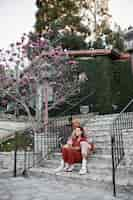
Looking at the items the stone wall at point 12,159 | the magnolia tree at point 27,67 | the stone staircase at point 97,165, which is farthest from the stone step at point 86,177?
the magnolia tree at point 27,67

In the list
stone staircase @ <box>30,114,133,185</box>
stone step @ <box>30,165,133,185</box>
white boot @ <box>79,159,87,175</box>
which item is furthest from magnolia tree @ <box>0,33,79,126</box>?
white boot @ <box>79,159,87,175</box>

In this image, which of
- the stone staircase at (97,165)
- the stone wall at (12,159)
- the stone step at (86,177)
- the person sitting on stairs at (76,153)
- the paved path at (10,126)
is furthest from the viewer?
the paved path at (10,126)

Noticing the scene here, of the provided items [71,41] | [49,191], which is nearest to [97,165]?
[49,191]

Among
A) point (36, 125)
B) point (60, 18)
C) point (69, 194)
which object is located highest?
point (60, 18)

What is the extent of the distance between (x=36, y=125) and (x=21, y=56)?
2.77 m

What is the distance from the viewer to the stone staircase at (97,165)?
18.2 feet

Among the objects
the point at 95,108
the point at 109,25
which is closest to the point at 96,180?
the point at 95,108

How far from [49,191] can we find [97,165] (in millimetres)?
1430

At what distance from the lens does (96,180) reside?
545 centimetres

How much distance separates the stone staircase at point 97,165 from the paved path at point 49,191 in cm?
22

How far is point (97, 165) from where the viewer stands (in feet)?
20.1

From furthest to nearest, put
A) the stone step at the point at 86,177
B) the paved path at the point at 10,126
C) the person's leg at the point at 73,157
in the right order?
the paved path at the point at 10,126 → the person's leg at the point at 73,157 → the stone step at the point at 86,177

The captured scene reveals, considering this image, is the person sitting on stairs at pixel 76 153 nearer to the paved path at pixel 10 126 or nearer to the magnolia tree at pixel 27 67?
the magnolia tree at pixel 27 67

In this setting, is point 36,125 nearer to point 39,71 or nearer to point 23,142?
point 23,142
